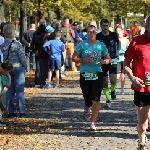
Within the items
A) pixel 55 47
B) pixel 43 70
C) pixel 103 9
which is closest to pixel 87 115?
pixel 55 47

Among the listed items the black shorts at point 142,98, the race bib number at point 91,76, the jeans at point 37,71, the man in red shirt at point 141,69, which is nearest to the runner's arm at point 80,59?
the race bib number at point 91,76

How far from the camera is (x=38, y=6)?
28266 millimetres

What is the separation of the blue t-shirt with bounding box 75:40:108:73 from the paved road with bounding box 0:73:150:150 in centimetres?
108

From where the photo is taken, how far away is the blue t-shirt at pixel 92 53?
10.6m

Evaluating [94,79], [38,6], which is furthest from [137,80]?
[38,6]

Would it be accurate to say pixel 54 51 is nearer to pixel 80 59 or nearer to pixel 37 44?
pixel 37 44

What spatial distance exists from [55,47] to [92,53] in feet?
26.1

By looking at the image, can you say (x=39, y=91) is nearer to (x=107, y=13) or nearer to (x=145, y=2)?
(x=145, y=2)

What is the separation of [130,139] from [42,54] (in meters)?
9.46

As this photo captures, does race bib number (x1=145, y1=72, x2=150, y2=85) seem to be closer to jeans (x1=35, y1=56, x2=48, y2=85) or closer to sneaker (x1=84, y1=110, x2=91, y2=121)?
sneaker (x1=84, y1=110, x2=91, y2=121)

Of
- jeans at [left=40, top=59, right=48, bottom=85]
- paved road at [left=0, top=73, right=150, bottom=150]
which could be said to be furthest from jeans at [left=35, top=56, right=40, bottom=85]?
paved road at [left=0, top=73, right=150, bottom=150]

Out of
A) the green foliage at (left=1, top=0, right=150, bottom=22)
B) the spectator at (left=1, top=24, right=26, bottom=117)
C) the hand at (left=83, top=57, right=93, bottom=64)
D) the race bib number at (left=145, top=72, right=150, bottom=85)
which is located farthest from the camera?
the green foliage at (left=1, top=0, right=150, bottom=22)

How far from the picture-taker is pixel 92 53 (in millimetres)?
10586

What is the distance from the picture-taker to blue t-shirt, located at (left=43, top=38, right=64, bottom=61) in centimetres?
1838
